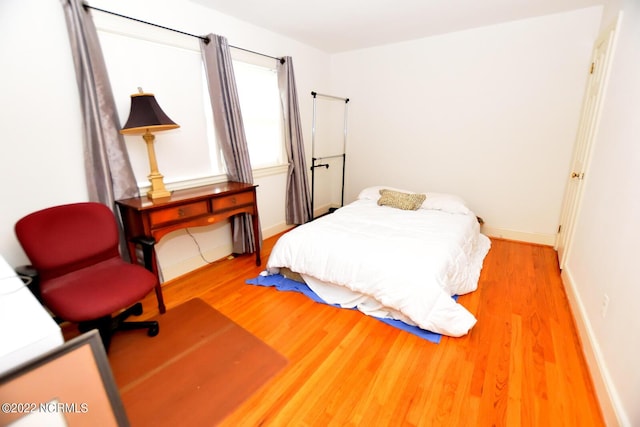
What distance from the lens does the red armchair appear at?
1.62 metres

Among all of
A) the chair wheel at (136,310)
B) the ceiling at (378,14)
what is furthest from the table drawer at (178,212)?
the ceiling at (378,14)

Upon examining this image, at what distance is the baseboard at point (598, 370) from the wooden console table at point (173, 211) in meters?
2.65

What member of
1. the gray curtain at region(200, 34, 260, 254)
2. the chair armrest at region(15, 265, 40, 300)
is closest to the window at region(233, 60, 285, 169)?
the gray curtain at region(200, 34, 260, 254)

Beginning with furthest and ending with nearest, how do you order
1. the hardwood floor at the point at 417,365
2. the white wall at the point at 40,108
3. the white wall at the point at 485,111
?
the white wall at the point at 485,111
the white wall at the point at 40,108
the hardwood floor at the point at 417,365

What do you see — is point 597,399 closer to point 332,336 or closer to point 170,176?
point 332,336

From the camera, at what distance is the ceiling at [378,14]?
104 inches

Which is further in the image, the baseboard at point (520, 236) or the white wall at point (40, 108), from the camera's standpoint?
the baseboard at point (520, 236)

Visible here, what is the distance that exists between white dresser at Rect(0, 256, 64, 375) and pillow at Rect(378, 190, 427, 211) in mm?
3017

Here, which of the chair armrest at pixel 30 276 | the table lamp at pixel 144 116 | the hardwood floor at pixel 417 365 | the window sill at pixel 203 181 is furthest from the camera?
the window sill at pixel 203 181

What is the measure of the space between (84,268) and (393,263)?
6.89ft

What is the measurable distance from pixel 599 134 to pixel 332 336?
255cm

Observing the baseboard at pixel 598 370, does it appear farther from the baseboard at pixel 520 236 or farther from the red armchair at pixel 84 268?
the red armchair at pixel 84 268

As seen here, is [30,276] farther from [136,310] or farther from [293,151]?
[293,151]

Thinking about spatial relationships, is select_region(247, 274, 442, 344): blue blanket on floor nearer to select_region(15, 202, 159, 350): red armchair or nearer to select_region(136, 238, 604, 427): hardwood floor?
select_region(136, 238, 604, 427): hardwood floor
